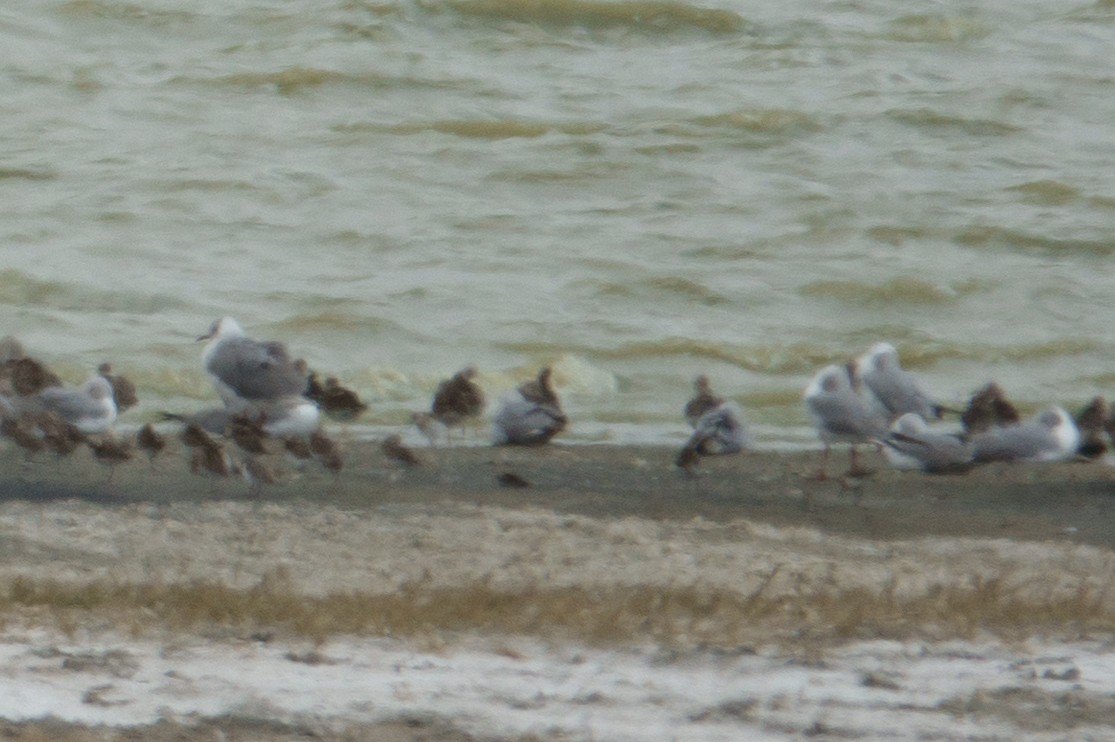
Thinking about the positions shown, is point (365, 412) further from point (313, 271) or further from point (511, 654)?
point (511, 654)

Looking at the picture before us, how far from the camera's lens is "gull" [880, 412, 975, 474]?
9445 mm

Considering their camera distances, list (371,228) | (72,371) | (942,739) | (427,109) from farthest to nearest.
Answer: (427,109)
(371,228)
(72,371)
(942,739)

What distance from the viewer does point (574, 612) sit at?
566 cm

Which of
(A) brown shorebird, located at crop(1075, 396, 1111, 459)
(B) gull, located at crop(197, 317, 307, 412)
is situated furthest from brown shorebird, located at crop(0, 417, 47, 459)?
(A) brown shorebird, located at crop(1075, 396, 1111, 459)

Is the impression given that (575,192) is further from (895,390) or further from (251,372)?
(251,372)

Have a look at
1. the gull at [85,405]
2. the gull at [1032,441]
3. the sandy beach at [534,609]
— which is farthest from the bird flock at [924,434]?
the gull at [85,405]

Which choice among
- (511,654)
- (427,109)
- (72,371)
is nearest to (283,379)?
(72,371)

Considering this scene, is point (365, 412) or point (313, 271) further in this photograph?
point (313, 271)

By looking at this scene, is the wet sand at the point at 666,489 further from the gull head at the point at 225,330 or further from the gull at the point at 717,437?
the gull head at the point at 225,330

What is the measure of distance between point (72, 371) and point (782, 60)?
11.6m

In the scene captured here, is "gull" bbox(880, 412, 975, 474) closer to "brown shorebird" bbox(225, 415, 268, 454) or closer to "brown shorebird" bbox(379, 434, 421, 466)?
"brown shorebird" bbox(379, 434, 421, 466)

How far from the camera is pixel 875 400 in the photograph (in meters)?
10.7

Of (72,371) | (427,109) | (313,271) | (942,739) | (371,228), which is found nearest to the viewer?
(942,739)

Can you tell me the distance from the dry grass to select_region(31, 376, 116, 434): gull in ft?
12.3
